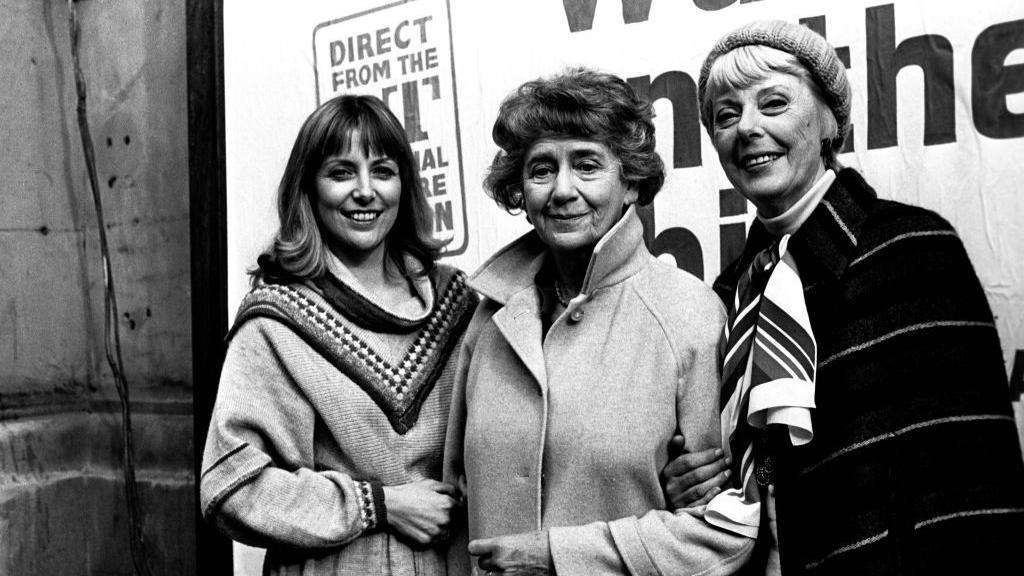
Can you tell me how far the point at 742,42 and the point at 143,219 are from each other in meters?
2.90

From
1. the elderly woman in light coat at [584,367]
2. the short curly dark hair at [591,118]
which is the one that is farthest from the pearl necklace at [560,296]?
the short curly dark hair at [591,118]

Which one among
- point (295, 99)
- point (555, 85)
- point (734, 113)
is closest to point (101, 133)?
point (295, 99)

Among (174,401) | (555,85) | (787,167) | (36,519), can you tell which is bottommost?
(36,519)

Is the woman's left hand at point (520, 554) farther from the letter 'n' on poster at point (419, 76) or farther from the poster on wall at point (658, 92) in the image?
the letter 'n' on poster at point (419, 76)

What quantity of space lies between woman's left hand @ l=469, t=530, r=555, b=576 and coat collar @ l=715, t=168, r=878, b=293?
75 cm

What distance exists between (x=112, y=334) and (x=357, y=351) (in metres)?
2.10

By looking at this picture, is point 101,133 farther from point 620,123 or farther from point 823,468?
point 823,468

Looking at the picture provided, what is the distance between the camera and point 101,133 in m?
4.48

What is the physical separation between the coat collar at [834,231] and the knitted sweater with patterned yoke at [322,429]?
1000 mm

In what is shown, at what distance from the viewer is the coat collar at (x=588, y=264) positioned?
2.42 meters

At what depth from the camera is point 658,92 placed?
321 centimetres

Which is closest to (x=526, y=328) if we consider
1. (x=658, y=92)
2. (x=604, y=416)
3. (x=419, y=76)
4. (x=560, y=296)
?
(x=560, y=296)

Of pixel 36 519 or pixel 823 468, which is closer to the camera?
pixel 823 468

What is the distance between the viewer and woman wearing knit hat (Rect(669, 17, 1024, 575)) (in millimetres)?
2002
